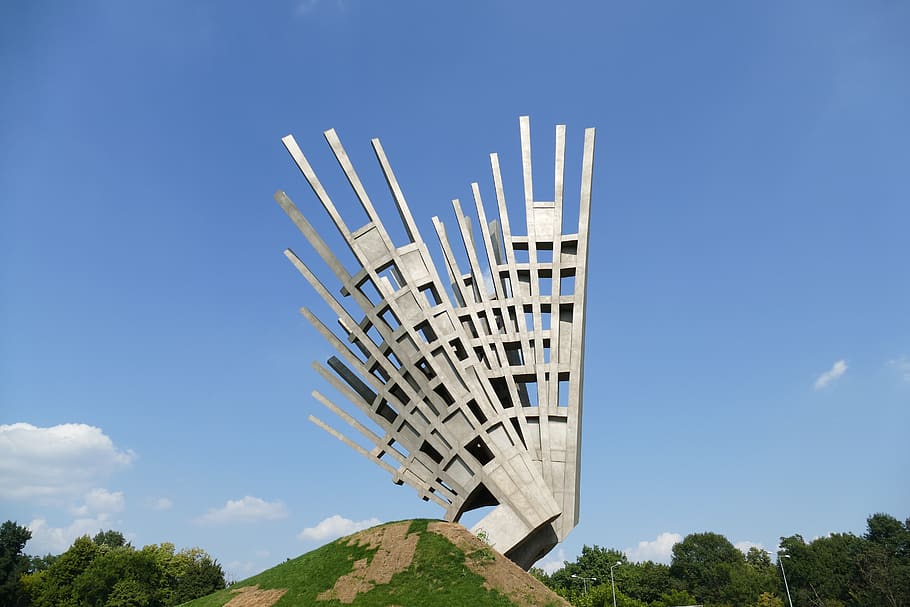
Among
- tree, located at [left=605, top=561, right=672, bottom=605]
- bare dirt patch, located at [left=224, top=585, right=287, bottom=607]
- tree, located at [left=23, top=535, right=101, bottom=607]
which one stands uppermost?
tree, located at [left=605, top=561, right=672, bottom=605]

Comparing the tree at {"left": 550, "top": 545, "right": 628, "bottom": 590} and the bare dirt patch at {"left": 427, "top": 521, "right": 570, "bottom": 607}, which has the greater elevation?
the tree at {"left": 550, "top": 545, "right": 628, "bottom": 590}

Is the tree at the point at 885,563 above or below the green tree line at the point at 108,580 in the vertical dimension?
above

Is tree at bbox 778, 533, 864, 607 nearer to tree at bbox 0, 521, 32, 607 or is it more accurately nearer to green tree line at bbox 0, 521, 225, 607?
green tree line at bbox 0, 521, 225, 607

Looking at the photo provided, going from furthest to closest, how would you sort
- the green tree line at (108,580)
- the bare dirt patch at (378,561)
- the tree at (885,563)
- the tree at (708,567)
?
1. the tree at (708,567)
2. the tree at (885,563)
3. the green tree line at (108,580)
4. the bare dirt patch at (378,561)

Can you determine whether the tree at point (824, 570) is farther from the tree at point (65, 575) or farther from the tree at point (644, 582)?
the tree at point (65, 575)

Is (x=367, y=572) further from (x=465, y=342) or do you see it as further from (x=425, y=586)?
(x=465, y=342)

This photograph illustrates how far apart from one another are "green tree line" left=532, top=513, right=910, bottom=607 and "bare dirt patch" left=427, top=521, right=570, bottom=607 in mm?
39474

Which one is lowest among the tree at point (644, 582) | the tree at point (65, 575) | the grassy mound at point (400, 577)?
the grassy mound at point (400, 577)

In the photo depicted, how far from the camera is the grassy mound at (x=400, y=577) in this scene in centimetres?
1652

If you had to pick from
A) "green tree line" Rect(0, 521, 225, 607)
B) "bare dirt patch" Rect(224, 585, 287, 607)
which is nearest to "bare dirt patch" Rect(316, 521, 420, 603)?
"bare dirt patch" Rect(224, 585, 287, 607)

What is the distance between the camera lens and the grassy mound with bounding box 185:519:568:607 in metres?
16.5

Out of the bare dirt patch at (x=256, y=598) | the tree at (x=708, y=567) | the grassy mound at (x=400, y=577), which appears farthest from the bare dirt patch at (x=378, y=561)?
the tree at (x=708, y=567)

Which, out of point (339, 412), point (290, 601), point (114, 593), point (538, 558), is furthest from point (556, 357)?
point (114, 593)

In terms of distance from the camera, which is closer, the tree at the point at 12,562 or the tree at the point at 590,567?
the tree at the point at 12,562
